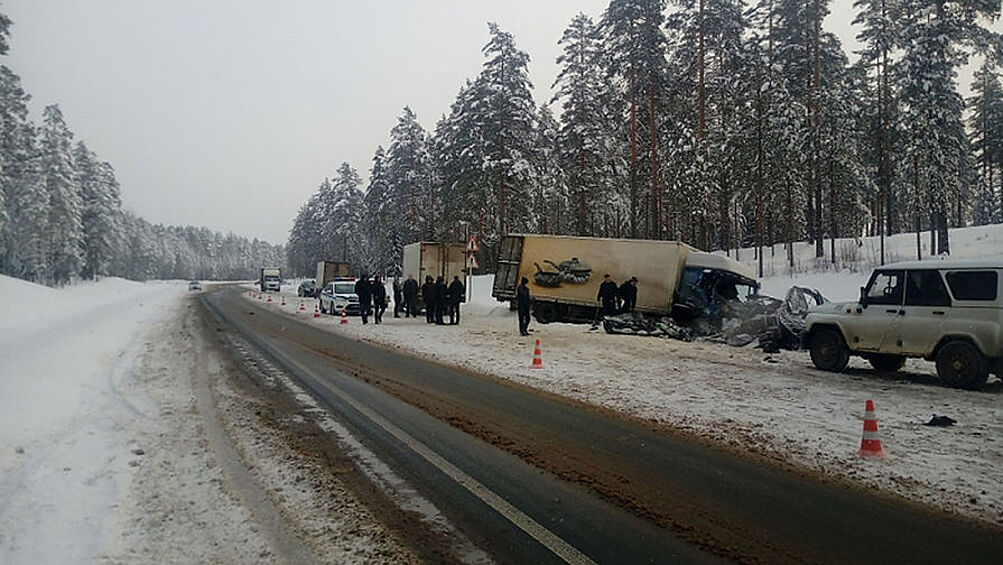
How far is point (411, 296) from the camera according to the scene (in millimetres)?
27359

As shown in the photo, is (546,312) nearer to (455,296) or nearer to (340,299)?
(455,296)

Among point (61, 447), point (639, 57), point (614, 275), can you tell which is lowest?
point (61, 447)

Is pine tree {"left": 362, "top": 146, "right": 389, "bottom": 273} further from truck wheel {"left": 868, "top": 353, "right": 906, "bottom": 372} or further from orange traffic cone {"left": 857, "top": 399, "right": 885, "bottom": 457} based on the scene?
orange traffic cone {"left": 857, "top": 399, "right": 885, "bottom": 457}

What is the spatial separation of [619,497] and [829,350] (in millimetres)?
9608

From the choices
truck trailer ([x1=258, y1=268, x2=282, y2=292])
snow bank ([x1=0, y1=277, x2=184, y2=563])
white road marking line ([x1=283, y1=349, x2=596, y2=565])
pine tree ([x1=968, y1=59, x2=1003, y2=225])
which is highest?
pine tree ([x1=968, y1=59, x2=1003, y2=225])

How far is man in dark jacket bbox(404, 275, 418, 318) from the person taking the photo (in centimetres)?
2675

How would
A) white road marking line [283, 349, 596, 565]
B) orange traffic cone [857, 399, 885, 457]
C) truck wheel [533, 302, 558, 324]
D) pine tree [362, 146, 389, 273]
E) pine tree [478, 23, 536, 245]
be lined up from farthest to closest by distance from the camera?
pine tree [362, 146, 389, 273], pine tree [478, 23, 536, 245], truck wheel [533, 302, 558, 324], orange traffic cone [857, 399, 885, 457], white road marking line [283, 349, 596, 565]

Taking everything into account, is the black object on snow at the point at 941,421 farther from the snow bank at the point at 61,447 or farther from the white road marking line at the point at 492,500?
the snow bank at the point at 61,447

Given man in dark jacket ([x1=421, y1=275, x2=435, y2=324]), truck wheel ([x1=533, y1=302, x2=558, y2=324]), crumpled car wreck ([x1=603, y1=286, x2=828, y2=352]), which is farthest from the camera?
man in dark jacket ([x1=421, y1=275, x2=435, y2=324])

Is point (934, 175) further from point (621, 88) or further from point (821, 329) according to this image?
point (821, 329)

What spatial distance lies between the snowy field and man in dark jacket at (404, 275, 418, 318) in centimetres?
651

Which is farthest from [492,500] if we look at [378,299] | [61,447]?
[378,299]

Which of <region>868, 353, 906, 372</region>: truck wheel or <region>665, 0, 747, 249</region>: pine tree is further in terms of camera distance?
<region>665, 0, 747, 249</region>: pine tree

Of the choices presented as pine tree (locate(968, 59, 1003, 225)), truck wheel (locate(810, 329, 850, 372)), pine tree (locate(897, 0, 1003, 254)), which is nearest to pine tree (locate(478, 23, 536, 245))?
pine tree (locate(897, 0, 1003, 254))
